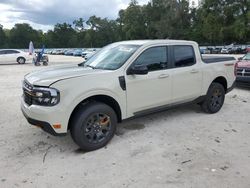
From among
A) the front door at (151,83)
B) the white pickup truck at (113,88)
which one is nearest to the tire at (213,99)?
the white pickup truck at (113,88)

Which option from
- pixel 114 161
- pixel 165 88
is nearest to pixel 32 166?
pixel 114 161

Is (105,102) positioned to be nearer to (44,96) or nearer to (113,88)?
(113,88)

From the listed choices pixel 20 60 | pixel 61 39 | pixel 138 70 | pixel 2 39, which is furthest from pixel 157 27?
pixel 138 70

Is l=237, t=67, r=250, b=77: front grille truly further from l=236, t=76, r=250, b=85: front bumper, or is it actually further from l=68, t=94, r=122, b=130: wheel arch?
l=68, t=94, r=122, b=130: wheel arch

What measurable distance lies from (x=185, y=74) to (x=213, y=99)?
51.6 inches

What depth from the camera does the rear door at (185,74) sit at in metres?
5.63

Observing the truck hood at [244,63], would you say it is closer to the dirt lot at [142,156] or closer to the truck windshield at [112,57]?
the dirt lot at [142,156]

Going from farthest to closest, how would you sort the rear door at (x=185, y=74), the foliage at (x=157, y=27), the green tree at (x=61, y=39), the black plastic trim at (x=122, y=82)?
the green tree at (x=61, y=39)
the foliage at (x=157, y=27)
the rear door at (x=185, y=74)
the black plastic trim at (x=122, y=82)

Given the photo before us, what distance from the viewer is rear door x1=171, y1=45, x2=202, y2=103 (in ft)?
18.5

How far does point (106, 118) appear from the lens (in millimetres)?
4676

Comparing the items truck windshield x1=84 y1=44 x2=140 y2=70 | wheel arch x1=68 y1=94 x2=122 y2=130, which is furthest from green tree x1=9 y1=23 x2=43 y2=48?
wheel arch x1=68 y1=94 x2=122 y2=130

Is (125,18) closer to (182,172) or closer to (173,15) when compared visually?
(173,15)

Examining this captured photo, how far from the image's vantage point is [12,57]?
25.3m

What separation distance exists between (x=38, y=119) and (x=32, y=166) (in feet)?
2.26
